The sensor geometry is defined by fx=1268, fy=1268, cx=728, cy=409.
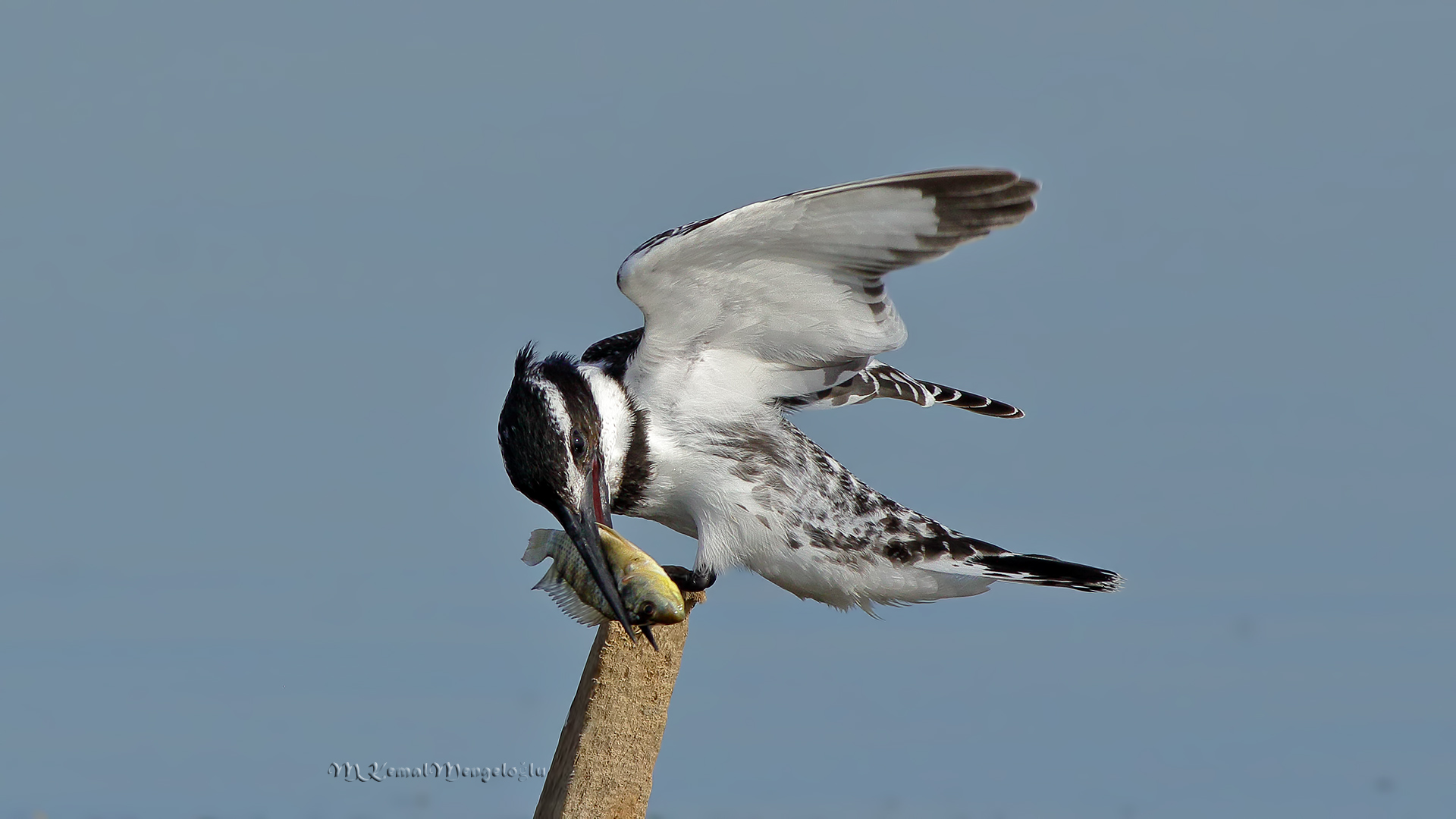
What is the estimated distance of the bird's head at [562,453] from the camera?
4.75 meters

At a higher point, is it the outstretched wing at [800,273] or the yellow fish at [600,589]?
the outstretched wing at [800,273]

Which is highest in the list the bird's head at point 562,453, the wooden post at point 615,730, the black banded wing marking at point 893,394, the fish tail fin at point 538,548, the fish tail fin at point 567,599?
the black banded wing marking at point 893,394

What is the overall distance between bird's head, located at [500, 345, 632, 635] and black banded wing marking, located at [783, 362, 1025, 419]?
3.07 ft

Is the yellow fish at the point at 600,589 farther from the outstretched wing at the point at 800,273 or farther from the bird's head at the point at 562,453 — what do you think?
the outstretched wing at the point at 800,273

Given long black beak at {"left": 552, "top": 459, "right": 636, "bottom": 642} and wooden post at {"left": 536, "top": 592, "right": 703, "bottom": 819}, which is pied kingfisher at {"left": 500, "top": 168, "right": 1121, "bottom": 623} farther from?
wooden post at {"left": 536, "top": 592, "right": 703, "bottom": 819}

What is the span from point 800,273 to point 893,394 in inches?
47.7

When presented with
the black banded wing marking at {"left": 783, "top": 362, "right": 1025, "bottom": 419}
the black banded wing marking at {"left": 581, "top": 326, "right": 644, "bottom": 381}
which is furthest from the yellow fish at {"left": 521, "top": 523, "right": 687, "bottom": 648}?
the black banded wing marking at {"left": 783, "top": 362, "right": 1025, "bottom": 419}

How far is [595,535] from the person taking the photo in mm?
4781

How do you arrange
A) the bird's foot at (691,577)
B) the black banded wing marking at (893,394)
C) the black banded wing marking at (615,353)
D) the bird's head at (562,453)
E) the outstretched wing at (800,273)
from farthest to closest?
the black banded wing marking at (893,394)
the black banded wing marking at (615,353)
the bird's foot at (691,577)
the bird's head at (562,453)
the outstretched wing at (800,273)

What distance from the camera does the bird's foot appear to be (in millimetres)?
5004

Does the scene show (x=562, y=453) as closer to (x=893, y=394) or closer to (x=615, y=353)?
(x=615, y=353)

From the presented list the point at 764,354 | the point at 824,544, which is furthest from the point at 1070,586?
the point at 764,354

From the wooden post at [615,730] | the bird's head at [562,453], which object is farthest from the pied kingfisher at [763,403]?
the wooden post at [615,730]

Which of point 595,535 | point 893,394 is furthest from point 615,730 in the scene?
point 893,394
